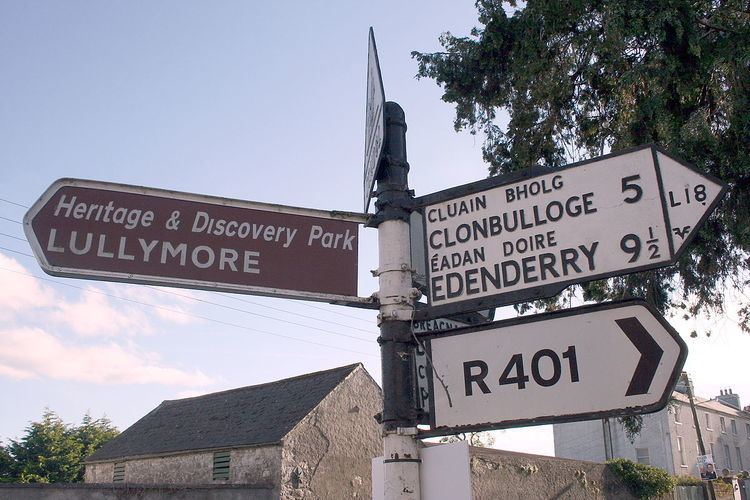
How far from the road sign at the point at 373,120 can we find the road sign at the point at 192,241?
240 mm

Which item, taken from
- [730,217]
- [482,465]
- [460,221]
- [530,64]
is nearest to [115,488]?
[482,465]

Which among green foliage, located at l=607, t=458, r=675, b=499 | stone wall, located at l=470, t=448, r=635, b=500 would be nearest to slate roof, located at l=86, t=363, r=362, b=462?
stone wall, located at l=470, t=448, r=635, b=500

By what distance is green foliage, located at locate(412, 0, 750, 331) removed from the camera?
8.35m

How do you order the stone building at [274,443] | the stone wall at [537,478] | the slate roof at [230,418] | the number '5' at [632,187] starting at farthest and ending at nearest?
1. the slate roof at [230,418]
2. the stone building at [274,443]
3. the stone wall at [537,478]
4. the number '5' at [632,187]

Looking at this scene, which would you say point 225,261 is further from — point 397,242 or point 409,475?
point 409,475

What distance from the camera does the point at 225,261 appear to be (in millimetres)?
3174

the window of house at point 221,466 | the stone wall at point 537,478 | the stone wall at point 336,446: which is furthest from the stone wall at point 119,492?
the stone wall at point 537,478

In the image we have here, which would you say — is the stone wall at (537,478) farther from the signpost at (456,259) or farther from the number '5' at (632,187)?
the number '5' at (632,187)

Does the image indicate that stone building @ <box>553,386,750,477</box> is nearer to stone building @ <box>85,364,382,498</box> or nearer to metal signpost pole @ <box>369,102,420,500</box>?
stone building @ <box>85,364,382,498</box>

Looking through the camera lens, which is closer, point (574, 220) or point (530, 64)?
point (574, 220)

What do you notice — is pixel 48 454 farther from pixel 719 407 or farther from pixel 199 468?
pixel 719 407

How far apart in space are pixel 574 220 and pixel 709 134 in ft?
20.4

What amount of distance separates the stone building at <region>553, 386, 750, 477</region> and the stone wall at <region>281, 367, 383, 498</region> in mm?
19657

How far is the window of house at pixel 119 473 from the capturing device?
866 inches
